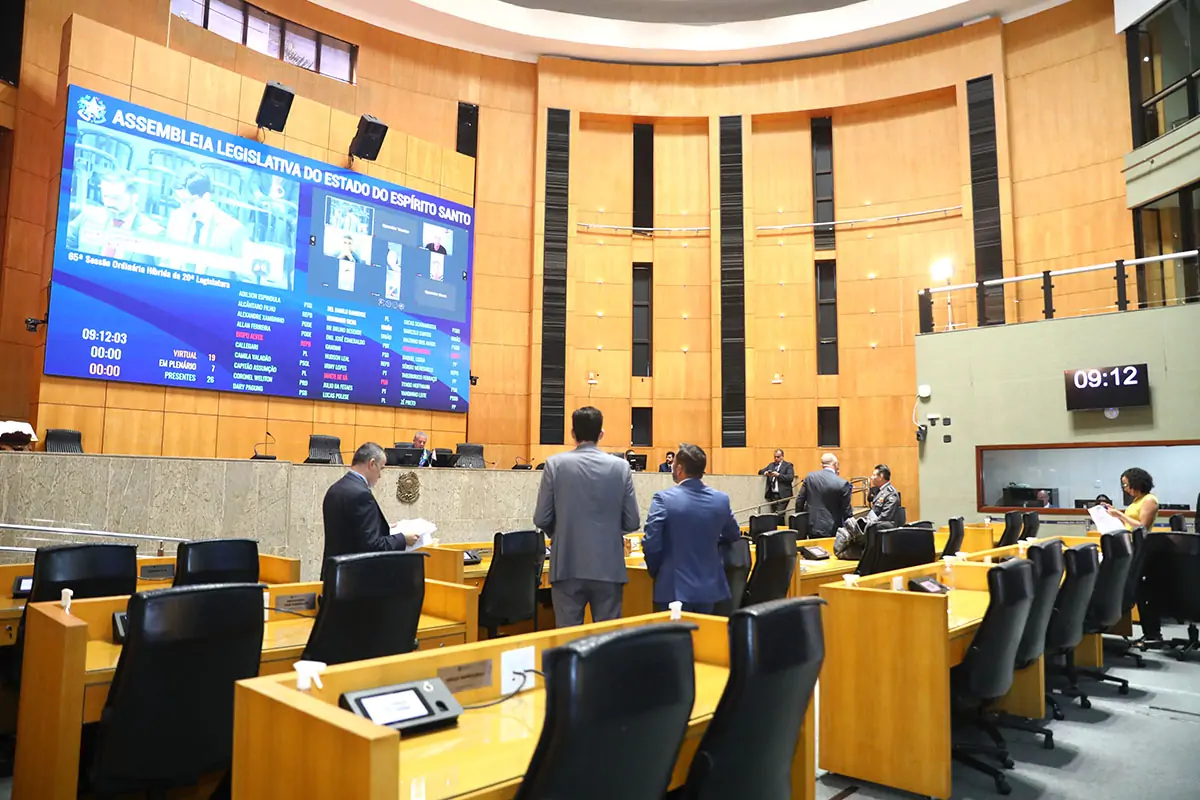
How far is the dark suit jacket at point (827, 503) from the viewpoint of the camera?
8.05m

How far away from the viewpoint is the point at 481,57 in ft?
47.7

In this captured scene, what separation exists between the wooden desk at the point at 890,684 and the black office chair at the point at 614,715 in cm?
211

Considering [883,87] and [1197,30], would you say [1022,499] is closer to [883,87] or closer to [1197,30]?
[1197,30]

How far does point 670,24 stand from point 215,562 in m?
14.0

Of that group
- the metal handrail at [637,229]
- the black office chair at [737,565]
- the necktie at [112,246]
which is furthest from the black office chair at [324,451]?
the metal handrail at [637,229]

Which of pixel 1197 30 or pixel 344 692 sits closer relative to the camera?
pixel 344 692

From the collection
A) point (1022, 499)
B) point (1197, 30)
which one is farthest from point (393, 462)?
point (1197, 30)

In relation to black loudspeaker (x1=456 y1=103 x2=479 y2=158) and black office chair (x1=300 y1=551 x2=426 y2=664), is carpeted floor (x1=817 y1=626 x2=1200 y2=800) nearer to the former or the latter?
black office chair (x1=300 y1=551 x2=426 y2=664)

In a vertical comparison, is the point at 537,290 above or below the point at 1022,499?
above

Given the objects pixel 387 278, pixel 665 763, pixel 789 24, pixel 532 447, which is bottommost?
pixel 665 763

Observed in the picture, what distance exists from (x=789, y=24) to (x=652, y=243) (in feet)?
14.9

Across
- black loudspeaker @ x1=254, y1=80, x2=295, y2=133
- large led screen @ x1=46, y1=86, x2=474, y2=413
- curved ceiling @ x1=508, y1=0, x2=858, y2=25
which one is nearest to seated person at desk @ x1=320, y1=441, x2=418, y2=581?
large led screen @ x1=46, y1=86, x2=474, y2=413

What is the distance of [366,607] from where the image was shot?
2.91 meters

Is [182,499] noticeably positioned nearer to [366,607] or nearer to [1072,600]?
[366,607]
